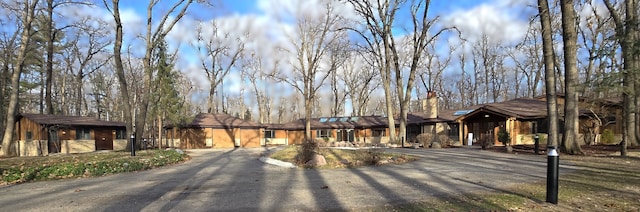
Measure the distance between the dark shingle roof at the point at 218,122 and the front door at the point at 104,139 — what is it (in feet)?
21.3

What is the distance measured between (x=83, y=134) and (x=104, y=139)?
1.86 metres

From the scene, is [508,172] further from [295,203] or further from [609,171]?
[295,203]

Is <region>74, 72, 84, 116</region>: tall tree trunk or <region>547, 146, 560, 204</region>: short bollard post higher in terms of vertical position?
<region>74, 72, 84, 116</region>: tall tree trunk

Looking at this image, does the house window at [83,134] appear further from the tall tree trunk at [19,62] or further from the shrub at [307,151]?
the shrub at [307,151]

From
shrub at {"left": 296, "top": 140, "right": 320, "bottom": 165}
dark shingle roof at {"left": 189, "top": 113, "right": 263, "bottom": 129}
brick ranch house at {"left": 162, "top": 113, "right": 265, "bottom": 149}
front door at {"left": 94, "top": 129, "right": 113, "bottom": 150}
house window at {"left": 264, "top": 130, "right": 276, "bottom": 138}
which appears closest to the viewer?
shrub at {"left": 296, "top": 140, "right": 320, "bottom": 165}

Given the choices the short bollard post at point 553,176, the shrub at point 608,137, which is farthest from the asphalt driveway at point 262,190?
the shrub at point 608,137

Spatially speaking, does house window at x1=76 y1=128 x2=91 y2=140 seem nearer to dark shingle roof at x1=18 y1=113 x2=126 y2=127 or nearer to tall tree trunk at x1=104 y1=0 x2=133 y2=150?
dark shingle roof at x1=18 y1=113 x2=126 y2=127

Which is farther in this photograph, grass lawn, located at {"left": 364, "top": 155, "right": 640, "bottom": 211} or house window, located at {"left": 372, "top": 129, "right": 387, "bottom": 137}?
house window, located at {"left": 372, "top": 129, "right": 387, "bottom": 137}

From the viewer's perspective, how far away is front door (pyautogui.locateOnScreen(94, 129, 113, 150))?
30.6 metres

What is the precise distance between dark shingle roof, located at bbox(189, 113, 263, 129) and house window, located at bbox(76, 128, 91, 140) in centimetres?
785

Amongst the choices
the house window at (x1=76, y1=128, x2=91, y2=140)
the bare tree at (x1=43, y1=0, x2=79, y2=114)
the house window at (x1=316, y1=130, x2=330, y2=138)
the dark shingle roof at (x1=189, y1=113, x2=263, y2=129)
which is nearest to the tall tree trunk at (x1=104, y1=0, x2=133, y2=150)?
the bare tree at (x1=43, y1=0, x2=79, y2=114)

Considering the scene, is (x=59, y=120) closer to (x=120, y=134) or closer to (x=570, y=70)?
(x=120, y=134)

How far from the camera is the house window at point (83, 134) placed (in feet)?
95.6

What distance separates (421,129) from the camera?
34344 mm
